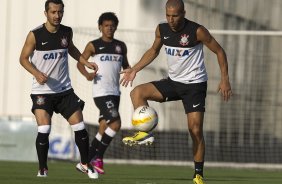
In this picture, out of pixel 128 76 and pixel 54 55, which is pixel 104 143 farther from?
pixel 128 76

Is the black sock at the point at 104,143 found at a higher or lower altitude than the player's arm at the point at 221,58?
lower

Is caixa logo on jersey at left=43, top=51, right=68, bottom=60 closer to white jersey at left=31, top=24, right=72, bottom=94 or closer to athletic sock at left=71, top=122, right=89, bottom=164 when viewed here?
white jersey at left=31, top=24, right=72, bottom=94

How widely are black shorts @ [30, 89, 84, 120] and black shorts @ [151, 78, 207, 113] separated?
127cm

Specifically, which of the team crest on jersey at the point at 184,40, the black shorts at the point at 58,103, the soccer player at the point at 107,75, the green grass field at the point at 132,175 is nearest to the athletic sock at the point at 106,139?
the soccer player at the point at 107,75

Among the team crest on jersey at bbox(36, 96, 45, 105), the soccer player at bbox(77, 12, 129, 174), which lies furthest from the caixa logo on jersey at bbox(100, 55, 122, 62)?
the team crest on jersey at bbox(36, 96, 45, 105)

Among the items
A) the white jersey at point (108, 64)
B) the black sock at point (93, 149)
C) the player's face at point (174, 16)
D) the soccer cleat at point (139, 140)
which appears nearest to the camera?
the soccer cleat at point (139, 140)

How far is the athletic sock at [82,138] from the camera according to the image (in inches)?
604

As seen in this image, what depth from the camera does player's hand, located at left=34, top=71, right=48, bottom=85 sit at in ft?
48.6

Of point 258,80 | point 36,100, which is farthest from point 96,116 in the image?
point 36,100

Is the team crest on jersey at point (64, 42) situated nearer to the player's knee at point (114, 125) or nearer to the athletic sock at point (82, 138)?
the athletic sock at point (82, 138)

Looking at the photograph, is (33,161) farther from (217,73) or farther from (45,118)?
(45,118)

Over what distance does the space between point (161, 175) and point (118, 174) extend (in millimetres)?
636

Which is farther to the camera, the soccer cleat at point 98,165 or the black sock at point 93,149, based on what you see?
the black sock at point 93,149

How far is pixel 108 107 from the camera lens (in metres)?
18.1
